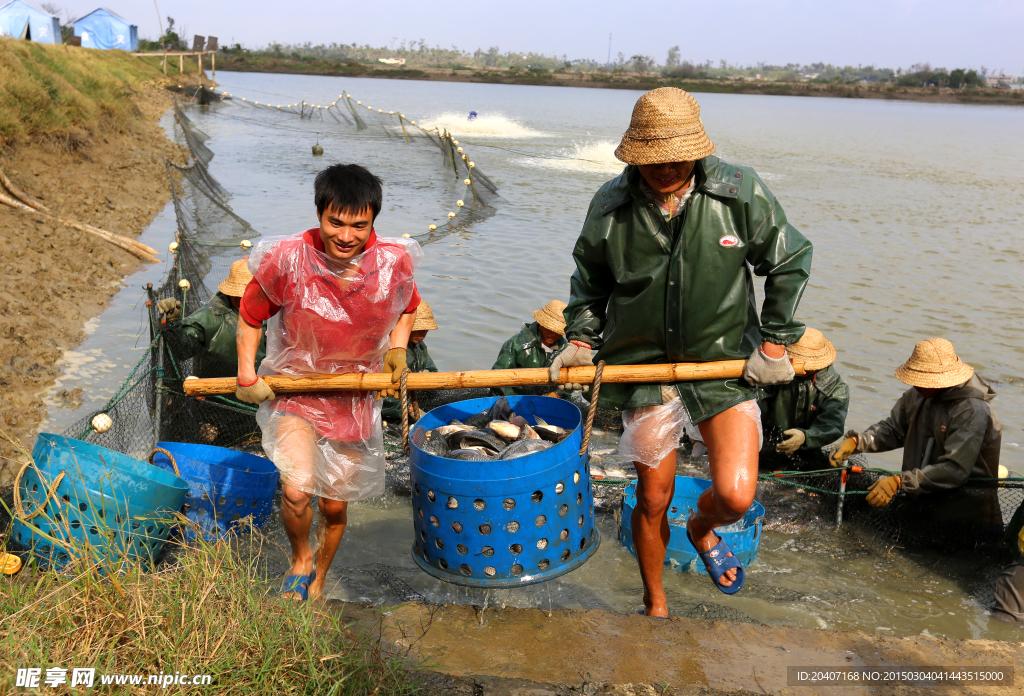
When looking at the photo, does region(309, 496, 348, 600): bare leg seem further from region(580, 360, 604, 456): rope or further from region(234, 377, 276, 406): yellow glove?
region(580, 360, 604, 456): rope

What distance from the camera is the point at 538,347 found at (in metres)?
5.44

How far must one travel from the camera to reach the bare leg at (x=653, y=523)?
329 cm

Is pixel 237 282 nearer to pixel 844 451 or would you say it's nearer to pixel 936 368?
pixel 844 451

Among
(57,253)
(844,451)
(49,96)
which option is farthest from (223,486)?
(49,96)

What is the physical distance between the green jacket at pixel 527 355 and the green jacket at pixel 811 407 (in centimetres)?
136

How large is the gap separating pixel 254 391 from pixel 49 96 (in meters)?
13.7

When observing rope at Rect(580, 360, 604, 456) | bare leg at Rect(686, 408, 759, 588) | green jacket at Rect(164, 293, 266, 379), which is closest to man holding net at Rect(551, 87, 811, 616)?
bare leg at Rect(686, 408, 759, 588)

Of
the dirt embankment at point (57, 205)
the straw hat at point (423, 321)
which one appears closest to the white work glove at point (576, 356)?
the straw hat at point (423, 321)

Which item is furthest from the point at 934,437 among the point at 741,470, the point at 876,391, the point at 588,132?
the point at 588,132

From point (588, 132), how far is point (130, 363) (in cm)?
2815

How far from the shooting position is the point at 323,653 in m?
2.30

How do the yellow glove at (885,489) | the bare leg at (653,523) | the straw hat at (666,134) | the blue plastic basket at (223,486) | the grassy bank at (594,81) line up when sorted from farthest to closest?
the grassy bank at (594,81) → the yellow glove at (885,489) → the blue plastic basket at (223,486) → the bare leg at (653,523) → the straw hat at (666,134)

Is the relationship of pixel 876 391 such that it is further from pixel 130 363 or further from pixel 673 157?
pixel 130 363

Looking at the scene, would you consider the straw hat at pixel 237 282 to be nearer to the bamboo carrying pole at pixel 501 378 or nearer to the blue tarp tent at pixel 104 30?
the bamboo carrying pole at pixel 501 378
